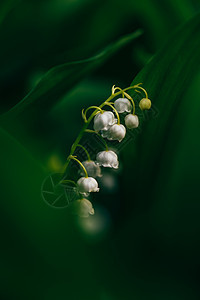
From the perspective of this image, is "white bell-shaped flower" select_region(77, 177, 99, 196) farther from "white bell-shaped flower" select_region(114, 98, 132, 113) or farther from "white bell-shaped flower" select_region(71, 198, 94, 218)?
"white bell-shaped flower" select_region(114, 98, 132, 113)

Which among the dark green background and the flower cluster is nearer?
the dark green background

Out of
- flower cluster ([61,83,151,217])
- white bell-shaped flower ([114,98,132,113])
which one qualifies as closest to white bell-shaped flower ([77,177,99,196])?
flower cluster ([61,83,151,217])

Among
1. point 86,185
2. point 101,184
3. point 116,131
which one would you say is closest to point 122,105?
point 116,131

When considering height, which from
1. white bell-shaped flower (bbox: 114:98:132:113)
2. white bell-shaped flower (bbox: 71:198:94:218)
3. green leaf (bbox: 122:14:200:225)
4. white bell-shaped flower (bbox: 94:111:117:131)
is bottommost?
white bell-shaped flower (bbox: 71:198:94:218)

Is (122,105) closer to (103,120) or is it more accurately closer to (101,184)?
(103,120)

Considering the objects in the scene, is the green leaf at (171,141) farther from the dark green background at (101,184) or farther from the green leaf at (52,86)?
the green leaf at (52,86)

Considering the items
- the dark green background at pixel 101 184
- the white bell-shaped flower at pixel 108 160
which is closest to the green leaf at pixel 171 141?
the dark green background at pixel 101 184

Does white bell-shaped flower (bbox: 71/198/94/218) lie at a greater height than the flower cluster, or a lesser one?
lesser

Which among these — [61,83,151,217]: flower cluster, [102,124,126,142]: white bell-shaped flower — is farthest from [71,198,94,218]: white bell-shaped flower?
[102,124,126,142]: white bell-shaped flower
